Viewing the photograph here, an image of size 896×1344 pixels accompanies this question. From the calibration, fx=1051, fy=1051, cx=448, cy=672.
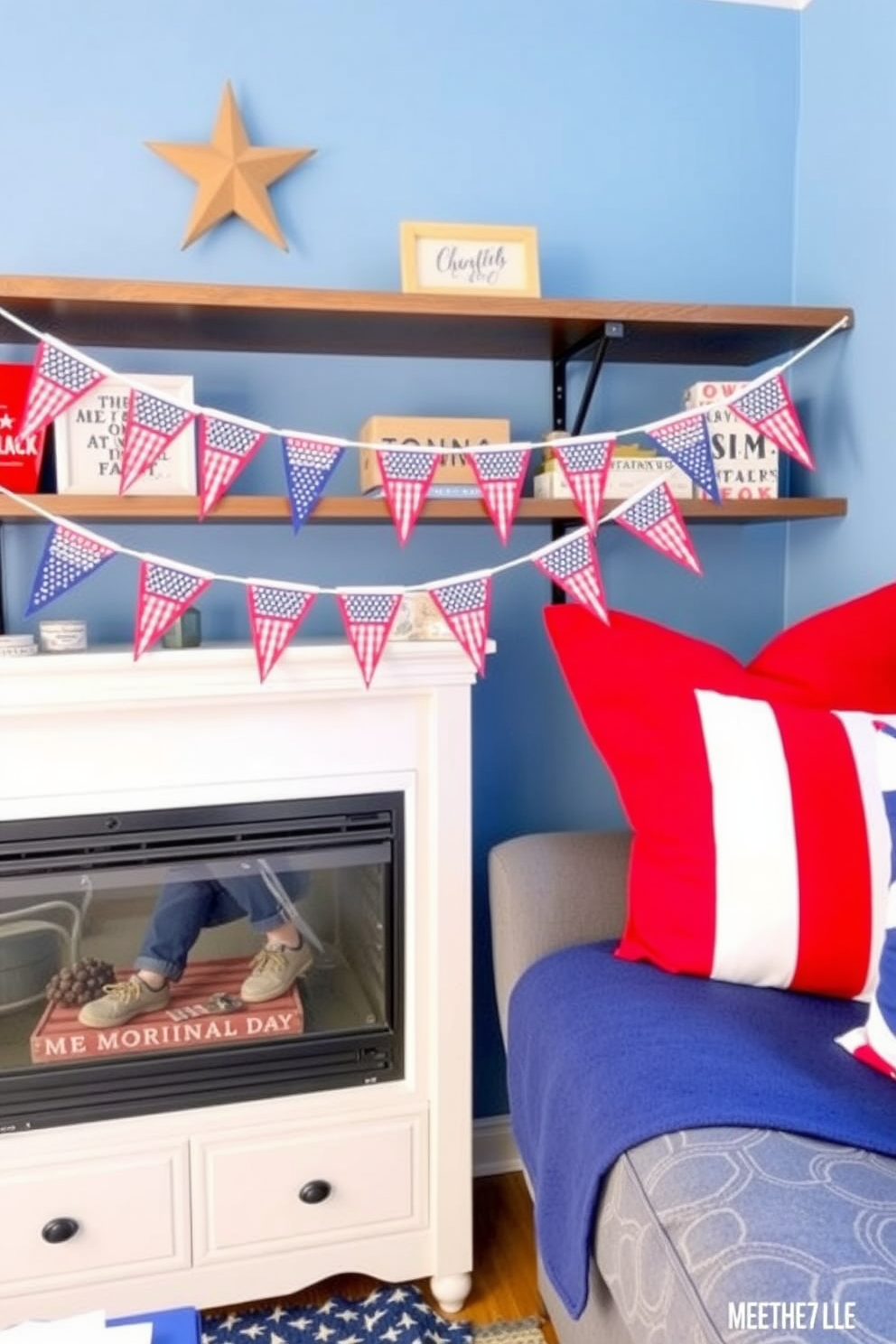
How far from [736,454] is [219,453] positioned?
0.87 m

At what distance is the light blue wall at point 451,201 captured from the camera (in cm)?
176

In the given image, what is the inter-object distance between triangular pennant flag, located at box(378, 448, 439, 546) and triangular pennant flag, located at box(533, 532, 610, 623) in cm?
21

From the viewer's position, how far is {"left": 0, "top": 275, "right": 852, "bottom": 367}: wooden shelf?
1533mm

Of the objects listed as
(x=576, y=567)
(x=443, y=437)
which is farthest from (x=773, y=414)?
(x=443, y=437)

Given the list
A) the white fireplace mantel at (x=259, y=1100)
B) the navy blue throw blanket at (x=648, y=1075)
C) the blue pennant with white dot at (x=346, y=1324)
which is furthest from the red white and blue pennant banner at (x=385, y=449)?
the blue pennant with white dot at (x=346, y=1324)

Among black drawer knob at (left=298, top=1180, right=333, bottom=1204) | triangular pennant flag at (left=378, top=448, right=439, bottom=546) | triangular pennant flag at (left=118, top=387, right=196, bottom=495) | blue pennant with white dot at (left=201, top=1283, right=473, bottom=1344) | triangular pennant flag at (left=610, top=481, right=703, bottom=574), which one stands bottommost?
blue pennant with white dot at (left=201, top=1283, right=473, bottom=1344)

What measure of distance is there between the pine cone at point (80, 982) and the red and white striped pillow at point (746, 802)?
2.71 ft

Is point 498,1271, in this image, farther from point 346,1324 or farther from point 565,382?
point 565,382

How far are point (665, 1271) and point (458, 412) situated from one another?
56.5 inches

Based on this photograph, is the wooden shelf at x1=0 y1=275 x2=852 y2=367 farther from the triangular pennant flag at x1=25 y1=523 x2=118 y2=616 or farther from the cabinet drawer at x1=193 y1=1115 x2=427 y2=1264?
the cabinet drawer at x1=193 y1=1115 x2=427 y2=1264

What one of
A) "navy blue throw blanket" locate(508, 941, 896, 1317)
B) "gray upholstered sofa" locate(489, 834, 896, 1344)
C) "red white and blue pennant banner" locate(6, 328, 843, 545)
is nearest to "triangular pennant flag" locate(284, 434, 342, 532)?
"red white and blue pennant banner" locate(6, 328, 843, 545)

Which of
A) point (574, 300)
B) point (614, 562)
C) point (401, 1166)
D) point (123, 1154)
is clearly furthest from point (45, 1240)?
point (574, 300)

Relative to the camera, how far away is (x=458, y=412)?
6.41ft

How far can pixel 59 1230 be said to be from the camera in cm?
156
